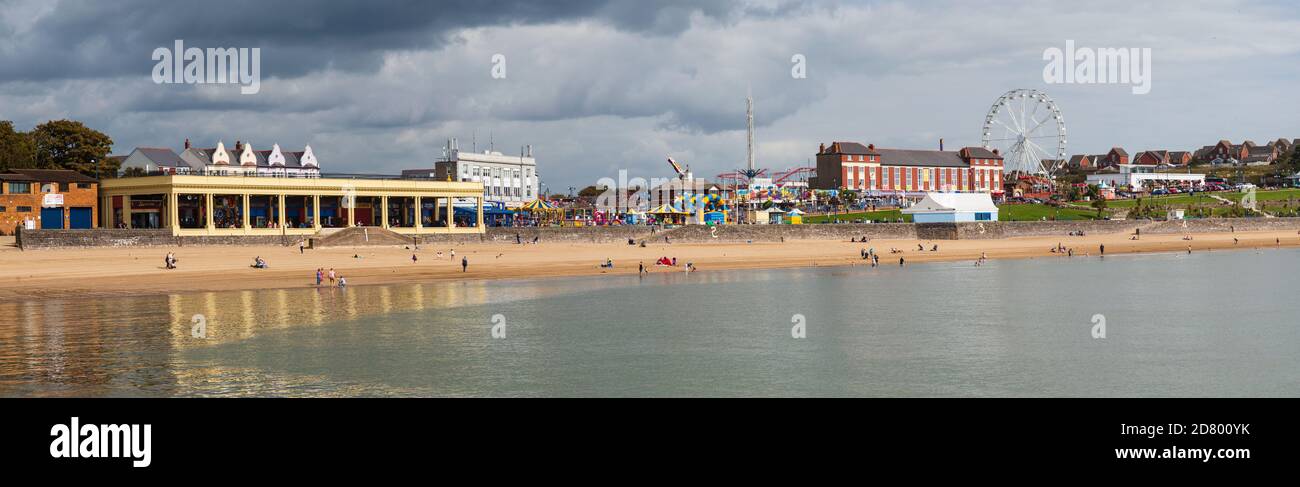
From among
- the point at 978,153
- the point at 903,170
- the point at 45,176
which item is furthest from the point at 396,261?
the point at 978,153

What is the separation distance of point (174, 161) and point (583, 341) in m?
74.9

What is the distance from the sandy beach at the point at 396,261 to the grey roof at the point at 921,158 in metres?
55.4

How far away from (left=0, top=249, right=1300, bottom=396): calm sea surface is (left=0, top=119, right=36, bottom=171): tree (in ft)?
144

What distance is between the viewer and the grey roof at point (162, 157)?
90.2m

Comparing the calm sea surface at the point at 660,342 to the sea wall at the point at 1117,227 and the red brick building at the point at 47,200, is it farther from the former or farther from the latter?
the sea wall at the point at 1117,227

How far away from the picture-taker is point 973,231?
315 ft

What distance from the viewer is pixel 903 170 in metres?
145

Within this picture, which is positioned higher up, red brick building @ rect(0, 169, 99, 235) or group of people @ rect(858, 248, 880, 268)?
red brick building @ rect(0, 169, 99, 235)

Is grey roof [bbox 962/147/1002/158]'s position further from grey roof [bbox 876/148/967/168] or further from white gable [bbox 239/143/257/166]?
white gable [bbox 239/143/257/166]

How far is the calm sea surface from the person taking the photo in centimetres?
2339

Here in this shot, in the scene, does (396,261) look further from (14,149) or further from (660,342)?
(14,149)
